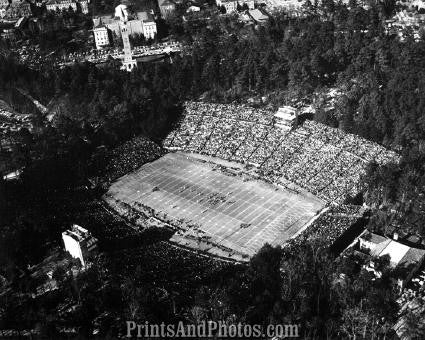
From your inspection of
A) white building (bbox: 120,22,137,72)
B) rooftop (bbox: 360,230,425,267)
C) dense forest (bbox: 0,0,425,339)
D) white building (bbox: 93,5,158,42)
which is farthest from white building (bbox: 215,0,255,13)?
rooftop (bbox: 360,230,425,267)

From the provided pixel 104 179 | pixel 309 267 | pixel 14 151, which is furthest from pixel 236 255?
pixel 14 151

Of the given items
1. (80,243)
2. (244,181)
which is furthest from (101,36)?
(80,243)

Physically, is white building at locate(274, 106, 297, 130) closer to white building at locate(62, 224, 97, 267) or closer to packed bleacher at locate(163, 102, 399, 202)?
packed bleacher at locate(163, 102, 399, 202)

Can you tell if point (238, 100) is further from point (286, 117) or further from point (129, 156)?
point (129, 156)

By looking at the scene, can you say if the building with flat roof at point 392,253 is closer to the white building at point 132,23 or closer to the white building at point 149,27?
the white building at point 149,27

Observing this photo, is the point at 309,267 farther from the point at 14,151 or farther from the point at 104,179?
the point at 14,151
